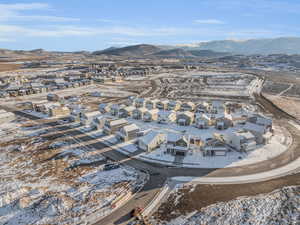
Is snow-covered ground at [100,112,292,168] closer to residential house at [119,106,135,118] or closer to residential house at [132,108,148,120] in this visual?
residential house at [132,108,148,120]

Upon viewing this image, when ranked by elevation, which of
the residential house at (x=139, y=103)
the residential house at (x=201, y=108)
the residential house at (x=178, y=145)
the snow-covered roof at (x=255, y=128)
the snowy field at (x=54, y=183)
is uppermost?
the residential house at (x=139, y=103)

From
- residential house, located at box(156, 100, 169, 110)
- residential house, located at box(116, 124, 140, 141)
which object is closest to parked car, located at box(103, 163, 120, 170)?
residential house, located at box(116, 124, 140, 141)

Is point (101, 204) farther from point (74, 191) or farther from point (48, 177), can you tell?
point (48, 177)

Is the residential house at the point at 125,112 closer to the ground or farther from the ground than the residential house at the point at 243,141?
farther from the ground

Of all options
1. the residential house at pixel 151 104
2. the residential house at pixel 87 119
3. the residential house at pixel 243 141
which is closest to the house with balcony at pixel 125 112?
the residential house at pixel 87 119

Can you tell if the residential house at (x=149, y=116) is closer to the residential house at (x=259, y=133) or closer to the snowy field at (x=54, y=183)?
the snowy field at (x=54, y=183)

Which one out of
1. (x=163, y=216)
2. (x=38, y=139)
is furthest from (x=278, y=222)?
(x=38, y=139)

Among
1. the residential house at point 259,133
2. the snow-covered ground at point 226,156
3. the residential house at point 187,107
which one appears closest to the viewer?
the snow-covered ground at point 226,156
